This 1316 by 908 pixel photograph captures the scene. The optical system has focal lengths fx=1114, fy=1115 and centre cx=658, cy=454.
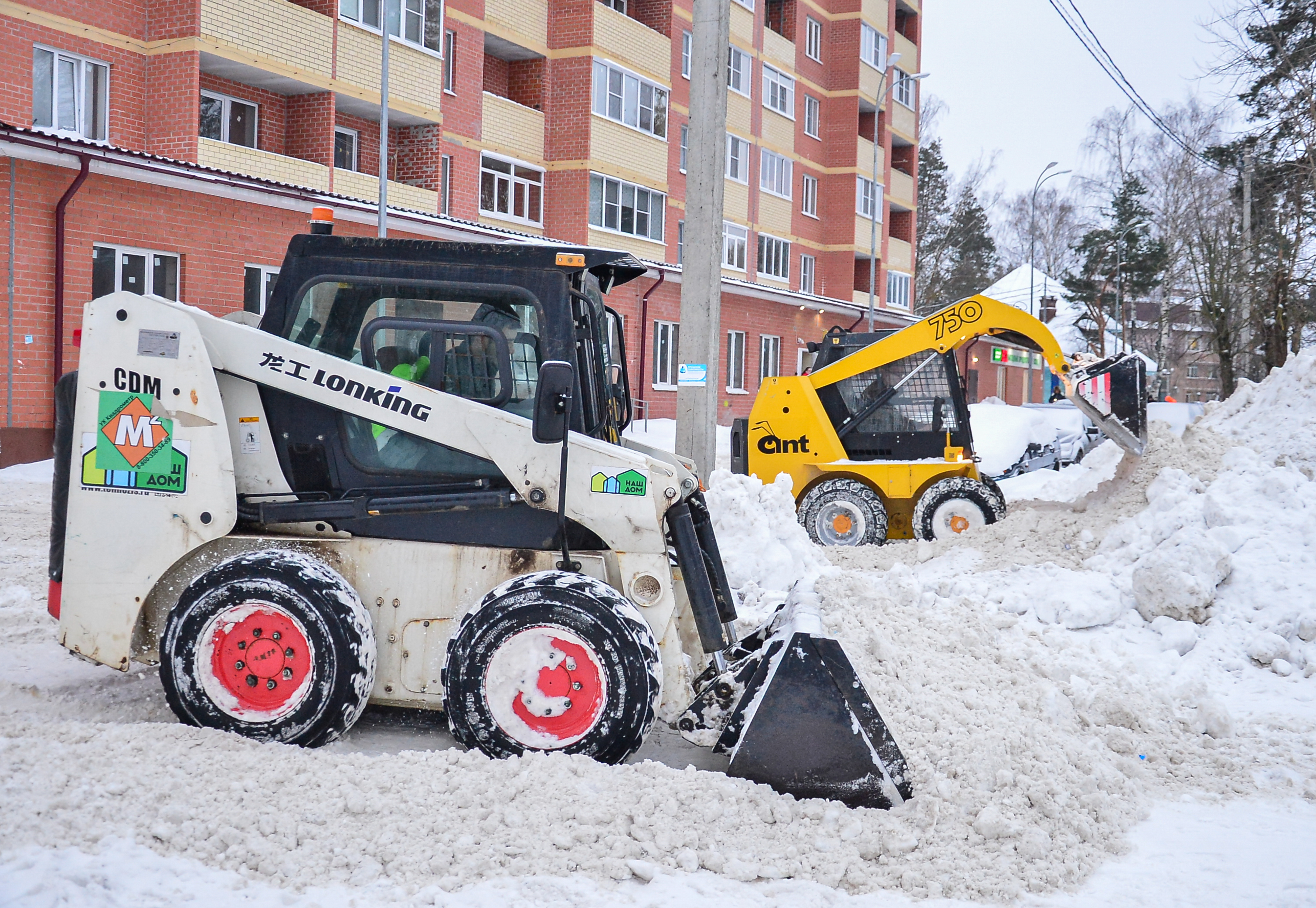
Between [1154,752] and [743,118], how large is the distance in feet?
99.8

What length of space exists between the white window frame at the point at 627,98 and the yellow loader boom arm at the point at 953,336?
54.8 ft

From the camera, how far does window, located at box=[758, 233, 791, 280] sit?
115 ft

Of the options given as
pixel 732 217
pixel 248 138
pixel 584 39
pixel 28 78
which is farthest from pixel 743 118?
pixel 28 78

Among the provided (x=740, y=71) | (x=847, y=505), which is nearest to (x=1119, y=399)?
(x=847, y=505)

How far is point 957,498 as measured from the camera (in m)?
10.9

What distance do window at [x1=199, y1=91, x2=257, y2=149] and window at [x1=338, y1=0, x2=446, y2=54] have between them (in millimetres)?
2473

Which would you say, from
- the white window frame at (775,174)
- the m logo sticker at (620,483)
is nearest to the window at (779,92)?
the white window frame at (775,174)

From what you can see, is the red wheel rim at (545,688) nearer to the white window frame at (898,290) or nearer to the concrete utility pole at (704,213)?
the concrete utility pole at (704,213)

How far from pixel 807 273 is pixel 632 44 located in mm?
12662

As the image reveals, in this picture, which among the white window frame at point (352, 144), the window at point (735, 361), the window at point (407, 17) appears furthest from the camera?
the window at point (735, 361)

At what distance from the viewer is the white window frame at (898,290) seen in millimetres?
41688

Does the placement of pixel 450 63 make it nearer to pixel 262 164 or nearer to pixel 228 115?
pixel 228 115

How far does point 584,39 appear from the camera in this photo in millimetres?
26125

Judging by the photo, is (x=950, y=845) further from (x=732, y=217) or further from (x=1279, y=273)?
(x=732, y=217)
